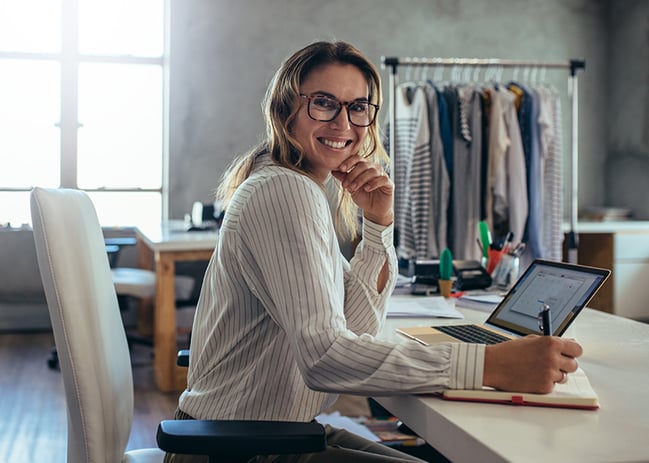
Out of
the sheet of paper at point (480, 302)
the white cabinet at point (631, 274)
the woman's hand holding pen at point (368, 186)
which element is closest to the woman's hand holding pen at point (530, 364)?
the woman's hand holding pen at point (368, 186)

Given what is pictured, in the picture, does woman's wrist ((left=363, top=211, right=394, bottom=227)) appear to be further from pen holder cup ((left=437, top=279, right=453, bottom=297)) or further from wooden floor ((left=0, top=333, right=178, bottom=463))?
wooden floor ((left=0, top=333, right=178, bottom=463))

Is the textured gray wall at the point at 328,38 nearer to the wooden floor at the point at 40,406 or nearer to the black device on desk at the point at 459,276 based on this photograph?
the wooden floor at the point at 40,406

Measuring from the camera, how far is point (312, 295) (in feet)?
3.64

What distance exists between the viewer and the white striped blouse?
1088 millimetres

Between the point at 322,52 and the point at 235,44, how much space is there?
13.9 ft

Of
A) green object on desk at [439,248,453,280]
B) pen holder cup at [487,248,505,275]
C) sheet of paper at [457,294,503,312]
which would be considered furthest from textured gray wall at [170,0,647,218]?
sheet of paper at [457,294,503,312]

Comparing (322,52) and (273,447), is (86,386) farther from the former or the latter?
(322,52)

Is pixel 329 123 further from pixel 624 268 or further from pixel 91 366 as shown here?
pixel 624 268

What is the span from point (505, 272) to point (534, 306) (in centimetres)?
81

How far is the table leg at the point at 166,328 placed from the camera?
3.74m

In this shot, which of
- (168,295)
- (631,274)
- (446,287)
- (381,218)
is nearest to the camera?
(381,218)

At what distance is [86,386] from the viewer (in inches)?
43.6

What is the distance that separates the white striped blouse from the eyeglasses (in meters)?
0.13

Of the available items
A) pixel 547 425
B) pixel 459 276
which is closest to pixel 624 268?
pixel 459 276
